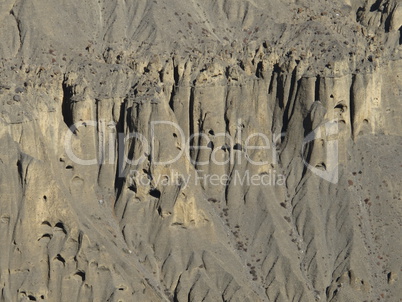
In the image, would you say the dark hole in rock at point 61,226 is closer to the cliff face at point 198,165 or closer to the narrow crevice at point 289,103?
the cliff face at point 198,165

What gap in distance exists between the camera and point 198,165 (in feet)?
408

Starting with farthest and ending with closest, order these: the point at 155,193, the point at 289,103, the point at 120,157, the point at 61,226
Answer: the point at 289,103 < the point at 120,157 < the point at 155,193 < the point at 61,226

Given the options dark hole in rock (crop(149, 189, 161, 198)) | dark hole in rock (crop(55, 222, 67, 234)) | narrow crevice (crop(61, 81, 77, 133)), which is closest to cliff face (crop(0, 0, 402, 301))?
dark hole in rock (crop(55, 222, 67, 234))

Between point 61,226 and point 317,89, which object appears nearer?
point 61,226

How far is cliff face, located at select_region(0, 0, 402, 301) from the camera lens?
372 ft

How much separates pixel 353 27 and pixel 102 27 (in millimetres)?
21685

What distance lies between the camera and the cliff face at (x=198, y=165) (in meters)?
113

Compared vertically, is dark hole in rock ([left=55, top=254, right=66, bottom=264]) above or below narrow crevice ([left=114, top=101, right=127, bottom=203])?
below

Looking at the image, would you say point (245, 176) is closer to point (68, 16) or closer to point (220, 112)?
point (220, 112)

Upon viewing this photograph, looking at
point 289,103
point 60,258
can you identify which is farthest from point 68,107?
point 289,103

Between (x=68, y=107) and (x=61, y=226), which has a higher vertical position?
(x=68, y=107)

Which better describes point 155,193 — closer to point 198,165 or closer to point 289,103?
point 198,165

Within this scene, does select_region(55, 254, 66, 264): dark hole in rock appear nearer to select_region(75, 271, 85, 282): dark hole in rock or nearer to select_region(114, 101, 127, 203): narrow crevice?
select_region(75, 271, 85, 282): dark hole in rock

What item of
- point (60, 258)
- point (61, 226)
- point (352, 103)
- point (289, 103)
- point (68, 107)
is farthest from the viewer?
point (289, 103)
